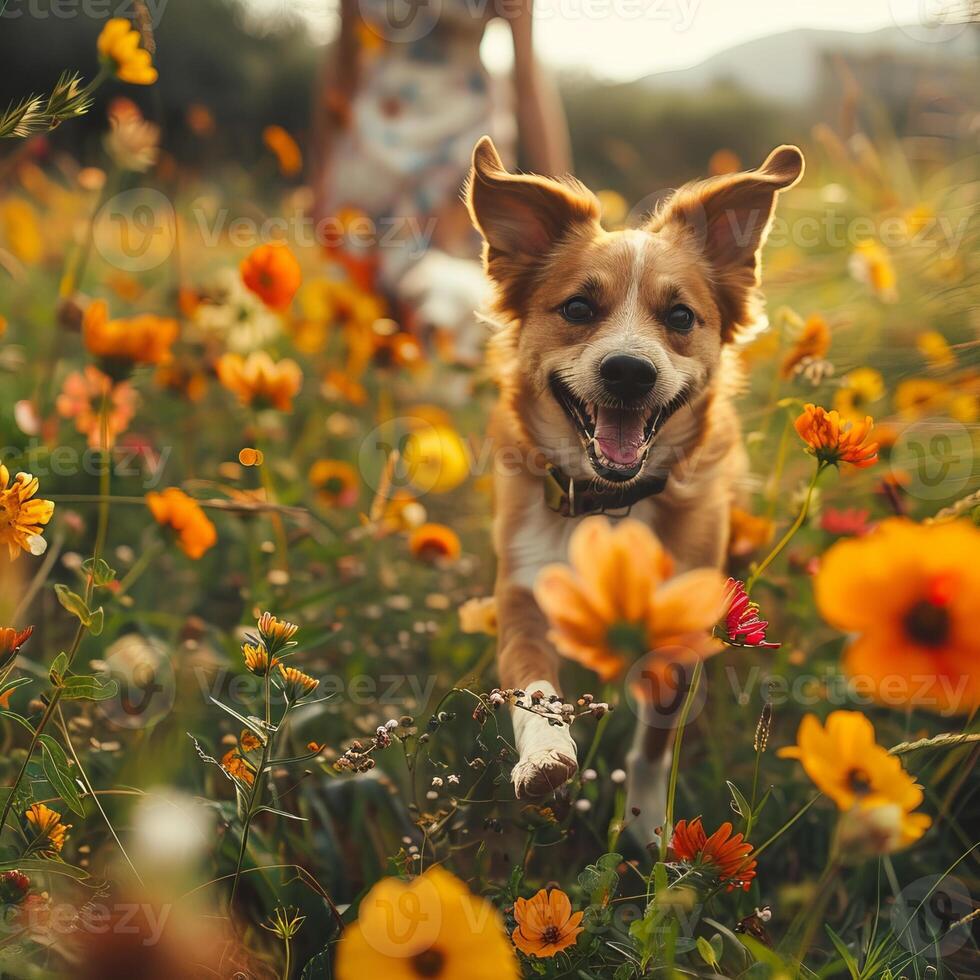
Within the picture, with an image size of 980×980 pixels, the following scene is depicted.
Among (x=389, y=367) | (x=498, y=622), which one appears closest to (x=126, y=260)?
(x=389, y=367)

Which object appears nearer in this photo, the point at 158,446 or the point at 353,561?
the point at 353,561

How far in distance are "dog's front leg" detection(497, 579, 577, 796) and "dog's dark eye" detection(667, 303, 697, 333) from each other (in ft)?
2.30

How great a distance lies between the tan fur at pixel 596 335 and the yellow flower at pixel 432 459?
0.27 metres

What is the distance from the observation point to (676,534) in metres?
1.99

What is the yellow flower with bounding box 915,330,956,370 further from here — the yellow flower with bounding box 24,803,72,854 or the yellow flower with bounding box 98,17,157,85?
the yellow flower with bounding box 24,803,72,854

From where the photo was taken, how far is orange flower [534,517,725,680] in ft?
2.40

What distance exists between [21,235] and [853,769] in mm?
3776

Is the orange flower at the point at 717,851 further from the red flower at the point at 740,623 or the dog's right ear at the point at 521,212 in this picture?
the dog's right ear at the point at 521,212

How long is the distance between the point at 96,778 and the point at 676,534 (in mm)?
1325

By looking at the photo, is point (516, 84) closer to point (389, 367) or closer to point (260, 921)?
point (389, 367)

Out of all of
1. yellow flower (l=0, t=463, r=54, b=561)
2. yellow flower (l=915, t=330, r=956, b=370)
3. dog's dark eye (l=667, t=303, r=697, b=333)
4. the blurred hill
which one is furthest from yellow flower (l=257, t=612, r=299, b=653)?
the blurred hill

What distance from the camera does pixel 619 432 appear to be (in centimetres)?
181

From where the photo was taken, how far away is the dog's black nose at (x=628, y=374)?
5.59ft

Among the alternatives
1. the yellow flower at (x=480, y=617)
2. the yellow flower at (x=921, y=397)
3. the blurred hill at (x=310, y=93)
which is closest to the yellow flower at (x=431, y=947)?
the yellow flower at (x=480, y=617)
